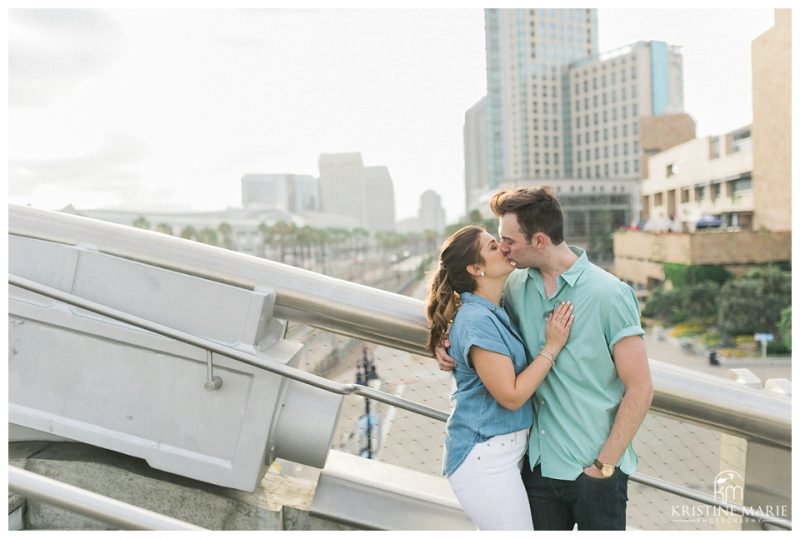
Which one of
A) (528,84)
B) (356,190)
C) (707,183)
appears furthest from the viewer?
(528,84)

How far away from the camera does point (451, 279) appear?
63.7 inches

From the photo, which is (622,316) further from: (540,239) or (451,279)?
(451,279)

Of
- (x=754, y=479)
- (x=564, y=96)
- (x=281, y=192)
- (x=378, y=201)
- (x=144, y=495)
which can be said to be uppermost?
(x=564, y=96)

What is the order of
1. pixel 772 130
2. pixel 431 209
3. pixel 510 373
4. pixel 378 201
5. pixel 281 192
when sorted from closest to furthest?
pixel 510 373
pixel 772 130
pixel 281 192
pixel 378 201
pixel 431 209

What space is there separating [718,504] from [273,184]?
78.0 metres

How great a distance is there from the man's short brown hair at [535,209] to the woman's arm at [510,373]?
237 millimetres

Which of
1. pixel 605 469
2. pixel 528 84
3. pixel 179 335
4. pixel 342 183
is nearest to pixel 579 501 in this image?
pixel 605 469

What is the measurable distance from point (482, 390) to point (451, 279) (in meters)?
0.28

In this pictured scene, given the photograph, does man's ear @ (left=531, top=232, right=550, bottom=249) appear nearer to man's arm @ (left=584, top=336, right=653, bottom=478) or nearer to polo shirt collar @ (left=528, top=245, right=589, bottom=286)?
polo shirt collar @ (left=528, top=245, right=589, bottom=286)

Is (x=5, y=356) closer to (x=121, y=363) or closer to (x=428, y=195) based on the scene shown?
(x=121, y=363)

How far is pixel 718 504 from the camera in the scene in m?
1.81

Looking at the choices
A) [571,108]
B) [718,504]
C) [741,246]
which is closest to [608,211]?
[571,108]

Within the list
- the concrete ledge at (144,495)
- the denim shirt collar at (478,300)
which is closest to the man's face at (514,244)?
the denim shirt collar at (478,300)

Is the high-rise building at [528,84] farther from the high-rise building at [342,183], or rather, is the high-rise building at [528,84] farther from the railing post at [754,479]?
the railing post at [754,479]
